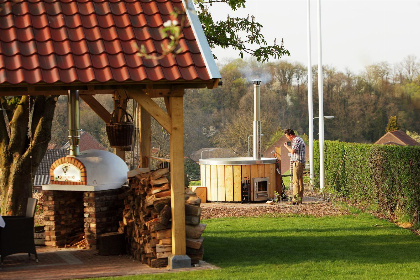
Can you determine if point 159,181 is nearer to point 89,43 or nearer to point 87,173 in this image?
point 87,173

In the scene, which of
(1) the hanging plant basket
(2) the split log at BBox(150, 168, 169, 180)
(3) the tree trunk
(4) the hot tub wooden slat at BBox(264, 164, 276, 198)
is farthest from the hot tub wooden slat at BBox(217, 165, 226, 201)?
(2) the split log at BBox(150, 168, 169, 180)

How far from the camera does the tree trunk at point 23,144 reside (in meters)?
12.0

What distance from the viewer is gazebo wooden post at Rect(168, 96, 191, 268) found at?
26.6 feet

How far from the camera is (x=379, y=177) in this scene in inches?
535

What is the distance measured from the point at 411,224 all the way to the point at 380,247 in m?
2.34

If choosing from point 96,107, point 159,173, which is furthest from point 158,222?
point 96,107

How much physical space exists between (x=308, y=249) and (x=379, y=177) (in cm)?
433

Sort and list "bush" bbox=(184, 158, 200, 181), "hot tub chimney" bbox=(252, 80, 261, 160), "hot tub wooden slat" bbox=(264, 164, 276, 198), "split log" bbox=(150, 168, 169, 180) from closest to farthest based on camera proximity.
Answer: "split log" bbox=(150, 168, 169, 180) → "hot tub wooden slat" bbox=(264, 164, 276, 198) → "hot tub chimney" bbox=(252, 80, 261, 160) → "bush" bbox=(184, 158, 200, 181)

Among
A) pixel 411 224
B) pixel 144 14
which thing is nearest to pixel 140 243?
pixel 144 14

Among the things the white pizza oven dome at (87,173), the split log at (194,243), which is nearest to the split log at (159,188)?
the split log at (194,243)

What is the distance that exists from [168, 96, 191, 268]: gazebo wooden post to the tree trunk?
451cm

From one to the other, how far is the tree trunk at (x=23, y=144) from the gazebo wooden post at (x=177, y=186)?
14.8 feet

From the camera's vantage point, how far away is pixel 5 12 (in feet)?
27.1

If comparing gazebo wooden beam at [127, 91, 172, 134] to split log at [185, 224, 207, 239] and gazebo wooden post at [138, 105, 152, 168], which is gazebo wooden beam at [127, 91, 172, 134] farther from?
gazebo wooden post at [138, 105, 152, 168]
